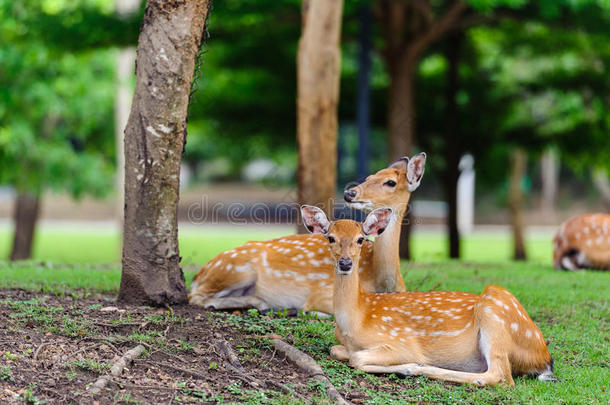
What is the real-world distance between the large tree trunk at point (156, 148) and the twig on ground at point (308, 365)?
1279 millimetres

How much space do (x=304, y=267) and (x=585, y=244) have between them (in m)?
4.69

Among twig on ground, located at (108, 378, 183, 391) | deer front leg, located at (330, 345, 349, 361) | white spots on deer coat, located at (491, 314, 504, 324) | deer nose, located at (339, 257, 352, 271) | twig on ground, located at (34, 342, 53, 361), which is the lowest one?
twig on ground, located at (108, 378, 183, 391)

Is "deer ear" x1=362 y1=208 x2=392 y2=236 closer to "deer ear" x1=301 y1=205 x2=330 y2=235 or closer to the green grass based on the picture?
"deer ear" x1=301 y1=205 x2=330 y2=235

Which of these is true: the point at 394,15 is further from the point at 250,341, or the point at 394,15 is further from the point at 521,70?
the point at 250,341

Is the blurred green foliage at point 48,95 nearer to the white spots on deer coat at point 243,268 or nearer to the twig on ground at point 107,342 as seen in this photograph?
the white spots on deer coat at point 243,268

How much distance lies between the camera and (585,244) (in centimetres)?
956

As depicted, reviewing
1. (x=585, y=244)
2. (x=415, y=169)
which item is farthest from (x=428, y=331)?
(x=585, y=244)

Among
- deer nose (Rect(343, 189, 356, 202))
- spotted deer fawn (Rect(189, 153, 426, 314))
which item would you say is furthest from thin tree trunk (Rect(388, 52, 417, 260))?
deer nose (Rect(343, 189, 356, 202))

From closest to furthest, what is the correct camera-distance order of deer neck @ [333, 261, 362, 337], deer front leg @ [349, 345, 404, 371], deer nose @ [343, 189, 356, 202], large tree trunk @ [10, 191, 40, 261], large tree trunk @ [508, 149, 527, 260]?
deer front leg @ [349, 345, 404, 371], deer neck @ [333, 261, 362, 337], deer nose @ [343, 189, 356, 202], large tree trunk @ [10, 191, 40, 261], large tree trunk @ [508, 149, 527, 260]

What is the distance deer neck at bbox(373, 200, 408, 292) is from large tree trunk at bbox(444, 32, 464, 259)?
903 centimetres

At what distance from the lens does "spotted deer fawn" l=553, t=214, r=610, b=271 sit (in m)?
9.49

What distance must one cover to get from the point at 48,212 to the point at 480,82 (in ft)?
93.9

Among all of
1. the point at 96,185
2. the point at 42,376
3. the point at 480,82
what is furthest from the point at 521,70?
the point at 42,376

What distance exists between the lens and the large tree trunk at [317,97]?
9.20 metres
